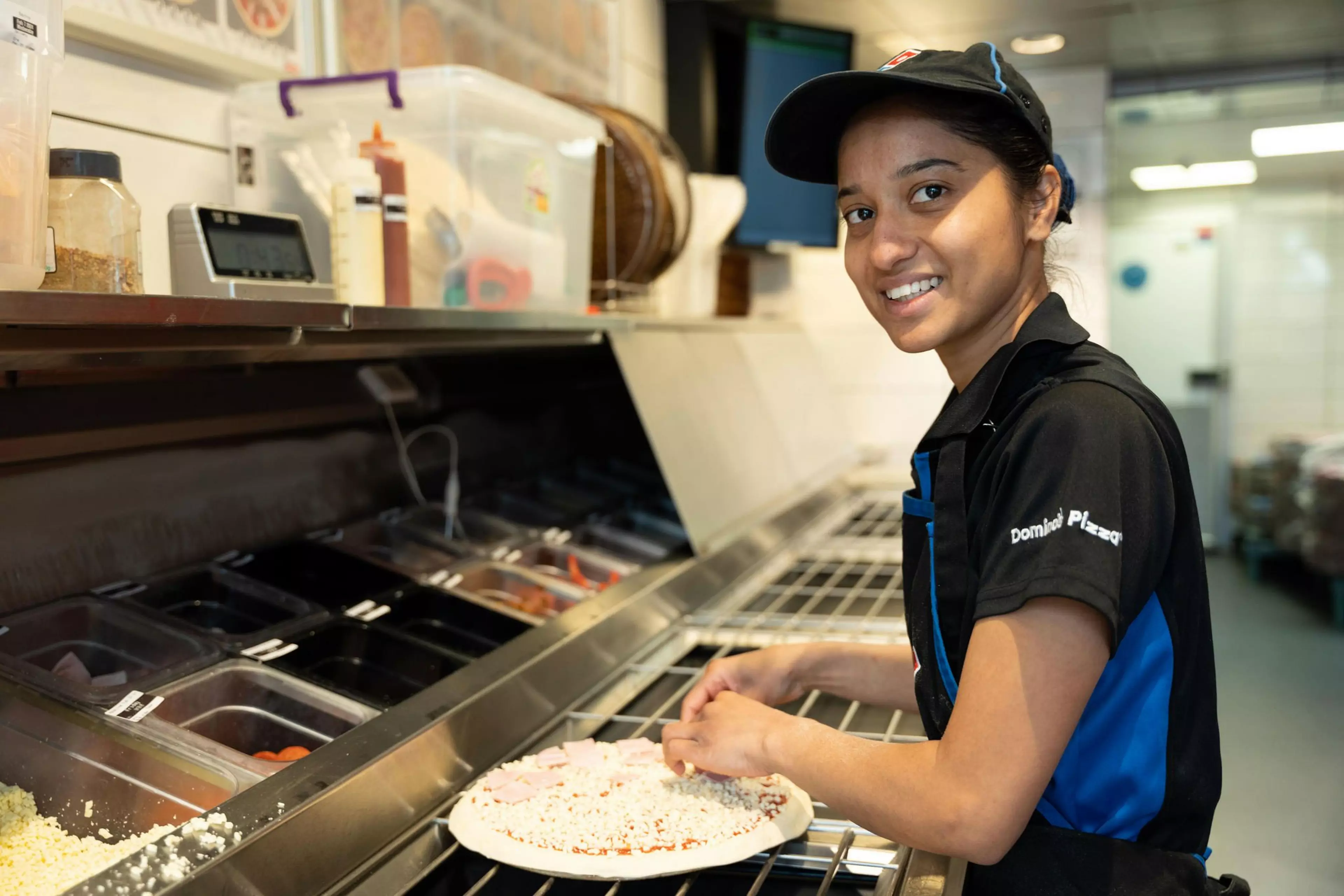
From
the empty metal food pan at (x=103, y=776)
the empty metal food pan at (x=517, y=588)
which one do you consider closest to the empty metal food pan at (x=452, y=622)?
the empty metal food pan at (x=517, y=588)

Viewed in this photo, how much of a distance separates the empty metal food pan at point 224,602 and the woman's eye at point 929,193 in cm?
105

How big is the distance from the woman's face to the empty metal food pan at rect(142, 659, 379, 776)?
814 millimetres

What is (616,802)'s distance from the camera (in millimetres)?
1261

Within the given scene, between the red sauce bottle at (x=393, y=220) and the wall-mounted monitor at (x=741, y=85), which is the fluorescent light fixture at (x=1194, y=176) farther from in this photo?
the red sauce bottle at (x=393, y=220)

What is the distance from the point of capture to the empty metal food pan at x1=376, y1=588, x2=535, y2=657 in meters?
1.68

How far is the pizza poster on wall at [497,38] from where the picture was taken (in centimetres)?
213

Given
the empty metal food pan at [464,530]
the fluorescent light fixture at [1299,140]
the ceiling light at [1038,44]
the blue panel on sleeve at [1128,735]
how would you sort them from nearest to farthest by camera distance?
1. the blue panel on sleeve at [1128,735]
2. the empty metal food pan at [464,530]
3. the ceiling light at [1038,44]
4. the fluorescent light fixture at [1299,140]

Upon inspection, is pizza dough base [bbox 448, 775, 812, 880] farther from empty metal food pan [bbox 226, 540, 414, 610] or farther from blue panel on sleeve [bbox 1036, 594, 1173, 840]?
empty metal food pan [bbox 226, 540, 414, 610]

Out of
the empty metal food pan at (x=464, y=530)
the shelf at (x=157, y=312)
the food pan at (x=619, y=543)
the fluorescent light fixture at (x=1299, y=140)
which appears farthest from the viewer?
the fluorescent light fixture at (x=1299, y=140)

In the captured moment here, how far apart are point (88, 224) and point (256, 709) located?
623mm

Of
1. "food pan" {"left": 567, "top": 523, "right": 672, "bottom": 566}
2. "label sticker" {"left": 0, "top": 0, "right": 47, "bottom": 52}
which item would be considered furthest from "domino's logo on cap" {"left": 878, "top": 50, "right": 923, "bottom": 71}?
"food pan" {"left": 567, "top": 523, "right": 672, "bottom": 566}

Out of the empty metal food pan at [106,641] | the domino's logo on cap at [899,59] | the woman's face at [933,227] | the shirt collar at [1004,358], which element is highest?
the domino's logo on cap at [899,59]

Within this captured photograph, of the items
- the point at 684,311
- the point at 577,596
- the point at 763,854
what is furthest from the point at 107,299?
the point at 684,311

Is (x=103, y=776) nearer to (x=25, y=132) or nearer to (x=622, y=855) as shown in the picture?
(x=622, y=855)
